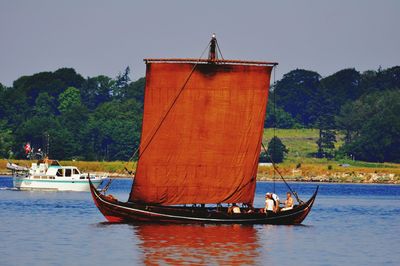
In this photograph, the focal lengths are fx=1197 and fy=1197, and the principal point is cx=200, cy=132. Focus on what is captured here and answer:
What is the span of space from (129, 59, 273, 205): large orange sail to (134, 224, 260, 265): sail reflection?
139 inches

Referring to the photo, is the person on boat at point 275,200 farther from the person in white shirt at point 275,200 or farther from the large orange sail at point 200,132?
the large orange sail at point 200,132

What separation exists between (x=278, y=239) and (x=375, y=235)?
377 inches

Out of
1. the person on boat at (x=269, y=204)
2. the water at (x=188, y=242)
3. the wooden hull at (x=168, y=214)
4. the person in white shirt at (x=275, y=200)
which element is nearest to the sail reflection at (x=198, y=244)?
the water at (x=188, y=242)

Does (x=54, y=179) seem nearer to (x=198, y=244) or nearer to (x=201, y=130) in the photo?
(x=201, y=130)

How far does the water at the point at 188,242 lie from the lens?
57094 millimetres

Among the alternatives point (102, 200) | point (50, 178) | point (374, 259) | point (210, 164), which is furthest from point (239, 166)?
point (50, 178)

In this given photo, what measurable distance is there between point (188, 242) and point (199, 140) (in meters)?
13.7

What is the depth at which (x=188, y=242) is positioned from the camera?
63.9 m

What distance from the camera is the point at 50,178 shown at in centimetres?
13200

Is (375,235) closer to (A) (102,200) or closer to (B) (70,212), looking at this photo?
(A) (102,200)

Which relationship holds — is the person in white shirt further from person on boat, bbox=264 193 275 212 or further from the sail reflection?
the sail reflection

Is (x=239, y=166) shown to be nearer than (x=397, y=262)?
No

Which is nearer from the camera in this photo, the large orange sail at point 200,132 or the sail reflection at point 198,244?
the sail reflection at point 198,244

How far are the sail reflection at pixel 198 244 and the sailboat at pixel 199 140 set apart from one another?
2871 mm
